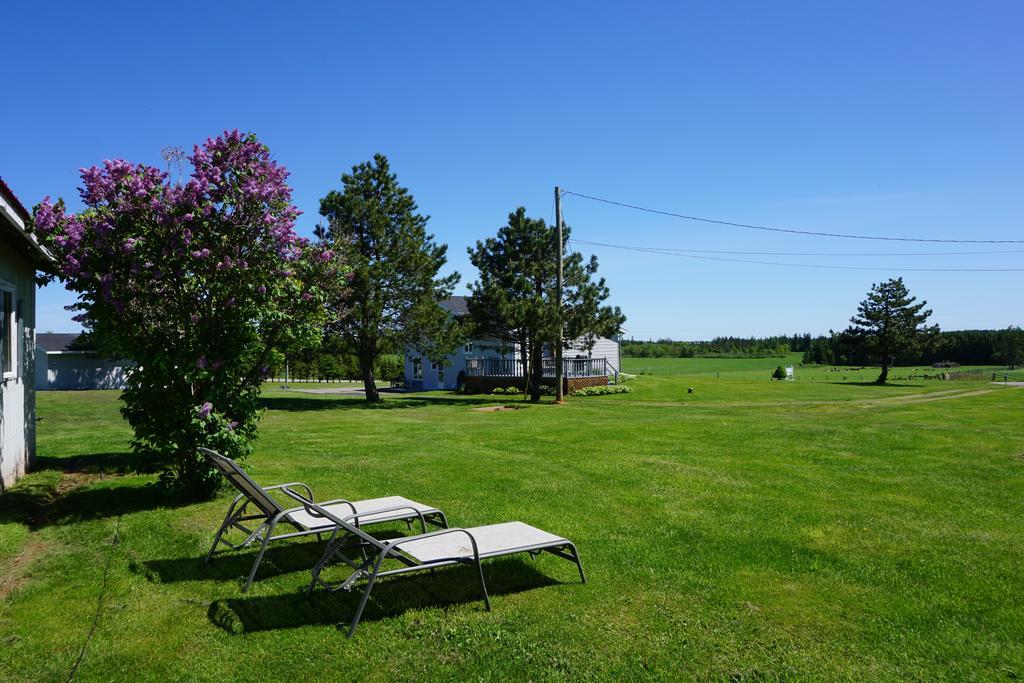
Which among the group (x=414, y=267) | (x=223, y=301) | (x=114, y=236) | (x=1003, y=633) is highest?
(x=414, y=267)

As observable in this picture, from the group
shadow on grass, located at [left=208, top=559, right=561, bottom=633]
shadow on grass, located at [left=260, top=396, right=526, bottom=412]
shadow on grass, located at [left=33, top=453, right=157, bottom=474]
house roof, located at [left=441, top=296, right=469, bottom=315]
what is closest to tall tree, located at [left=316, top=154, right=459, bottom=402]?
shadow on grass, located at [left=260, top=396, right=526, bottom=412]

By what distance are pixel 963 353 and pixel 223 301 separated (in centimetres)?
10524

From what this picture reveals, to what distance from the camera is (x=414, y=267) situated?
31266 mm

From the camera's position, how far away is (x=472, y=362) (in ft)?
140

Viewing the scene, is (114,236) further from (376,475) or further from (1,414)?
(376,475)

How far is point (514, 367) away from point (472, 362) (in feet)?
9.28

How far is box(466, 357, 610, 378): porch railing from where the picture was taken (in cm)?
4134

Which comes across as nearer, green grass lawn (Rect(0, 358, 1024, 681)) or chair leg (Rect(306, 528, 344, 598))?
green grass lawn (Rect(0, 358, 1024, 681))

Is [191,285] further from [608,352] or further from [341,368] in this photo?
[341,368]

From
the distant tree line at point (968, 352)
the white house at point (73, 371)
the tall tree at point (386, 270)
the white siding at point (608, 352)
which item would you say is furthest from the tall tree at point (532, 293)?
the distant tree line at point (968, 352)

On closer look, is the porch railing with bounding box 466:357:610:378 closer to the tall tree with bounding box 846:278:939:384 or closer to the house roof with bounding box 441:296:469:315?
the house roof with bounding box 441:296:469:315

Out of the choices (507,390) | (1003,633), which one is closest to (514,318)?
(507,390)

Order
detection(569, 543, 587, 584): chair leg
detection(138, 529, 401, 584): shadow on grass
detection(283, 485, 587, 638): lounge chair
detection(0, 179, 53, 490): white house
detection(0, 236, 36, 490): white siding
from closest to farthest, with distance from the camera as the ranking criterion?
detection(283, 485, 587, 638): lounge chair
detection(569, 543, 587, 584): chair leg
detection(138, 529, 401, 584): shadow on grass
detection(0, 179, 53, 490): white house
detection(0, 236, 36, 490): white siding

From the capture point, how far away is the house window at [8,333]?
978cm
